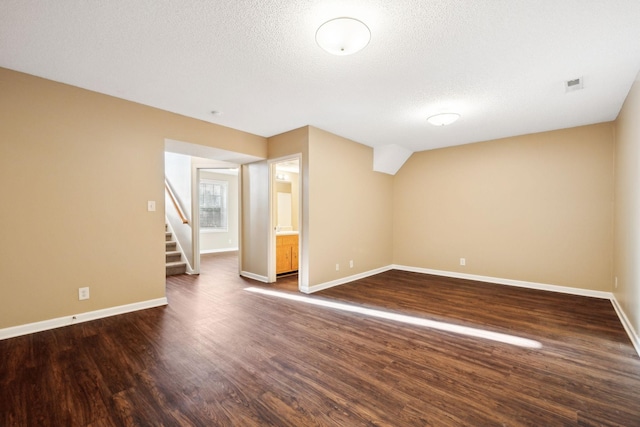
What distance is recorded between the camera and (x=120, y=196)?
3189 mm

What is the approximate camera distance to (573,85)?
2.81 metres

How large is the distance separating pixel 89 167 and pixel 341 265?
3.68 meters

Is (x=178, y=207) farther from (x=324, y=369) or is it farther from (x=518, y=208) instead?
(x=518, y=208)

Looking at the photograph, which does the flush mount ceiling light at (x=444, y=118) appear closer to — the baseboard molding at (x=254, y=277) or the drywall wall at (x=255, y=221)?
the drywall wall at (x=255, y=221)

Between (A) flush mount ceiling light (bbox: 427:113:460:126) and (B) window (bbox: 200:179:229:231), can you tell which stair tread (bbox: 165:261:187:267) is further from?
(A) flush mount ceiling light (bbox: 427:113:460:126)

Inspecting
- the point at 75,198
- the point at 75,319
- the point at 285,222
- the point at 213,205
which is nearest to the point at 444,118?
the point at 75,198

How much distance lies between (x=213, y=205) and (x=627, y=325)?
893 cm

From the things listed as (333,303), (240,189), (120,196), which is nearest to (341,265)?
(333,303)

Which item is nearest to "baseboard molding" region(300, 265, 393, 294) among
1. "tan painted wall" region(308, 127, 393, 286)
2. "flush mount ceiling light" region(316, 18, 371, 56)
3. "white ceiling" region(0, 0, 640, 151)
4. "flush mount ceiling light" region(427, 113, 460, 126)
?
"tan painted wall" region(308, 127, 393, 286)

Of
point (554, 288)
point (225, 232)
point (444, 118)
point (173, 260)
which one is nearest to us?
point (444, 118)

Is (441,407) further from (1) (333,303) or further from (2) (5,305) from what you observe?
(2) (5,305)

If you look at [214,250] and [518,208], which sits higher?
[518,208]

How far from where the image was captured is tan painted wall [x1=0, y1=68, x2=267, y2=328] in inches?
102

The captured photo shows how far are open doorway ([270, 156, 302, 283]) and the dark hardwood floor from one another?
1.62 metres
